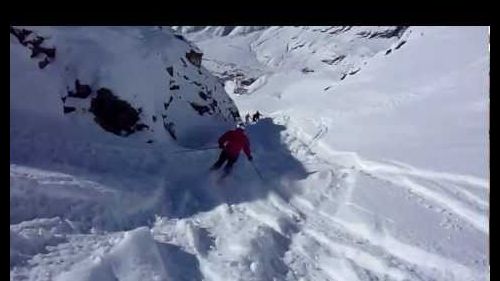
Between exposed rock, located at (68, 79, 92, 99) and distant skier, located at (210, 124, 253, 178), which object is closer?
distant skier, located at (210, 124, 253, 178)

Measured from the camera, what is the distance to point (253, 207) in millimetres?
8898

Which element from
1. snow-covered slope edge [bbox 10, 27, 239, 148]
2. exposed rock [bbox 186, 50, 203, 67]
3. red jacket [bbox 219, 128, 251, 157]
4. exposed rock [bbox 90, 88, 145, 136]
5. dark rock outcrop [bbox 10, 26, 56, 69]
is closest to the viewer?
red jacket [bbox 219, 128, 251, 157]

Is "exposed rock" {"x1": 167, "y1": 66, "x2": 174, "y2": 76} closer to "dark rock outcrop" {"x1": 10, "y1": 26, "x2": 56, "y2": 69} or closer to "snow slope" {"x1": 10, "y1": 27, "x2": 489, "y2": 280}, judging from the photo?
"snow slope" {"x1": 10, "y1": 27, "x2": 489, "y2": 280}

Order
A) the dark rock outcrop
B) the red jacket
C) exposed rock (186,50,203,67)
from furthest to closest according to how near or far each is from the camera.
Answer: exposed rock (186,50,203,67), the dark rock outcrop, the red jacket

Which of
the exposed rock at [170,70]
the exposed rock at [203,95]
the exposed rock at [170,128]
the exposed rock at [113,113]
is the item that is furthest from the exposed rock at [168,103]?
the exposed rock at [203,95]

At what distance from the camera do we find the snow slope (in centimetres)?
621

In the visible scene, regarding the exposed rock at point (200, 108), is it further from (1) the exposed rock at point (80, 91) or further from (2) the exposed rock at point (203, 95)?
(1) the exposed rock at point (80, 91)

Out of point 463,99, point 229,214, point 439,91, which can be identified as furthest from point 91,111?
point 439,91

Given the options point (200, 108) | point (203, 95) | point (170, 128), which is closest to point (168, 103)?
point (170, 128)

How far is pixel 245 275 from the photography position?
19.6ft

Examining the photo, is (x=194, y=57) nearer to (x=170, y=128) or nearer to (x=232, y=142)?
(x=170, y=128)

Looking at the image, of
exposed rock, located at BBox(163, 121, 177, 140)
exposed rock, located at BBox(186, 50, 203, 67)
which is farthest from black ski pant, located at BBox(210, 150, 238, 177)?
exposed rock, located at BBox(186, 50, 203, 67)

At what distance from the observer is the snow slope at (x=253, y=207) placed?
6.21 m

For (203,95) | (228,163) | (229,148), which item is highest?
(229,148)
